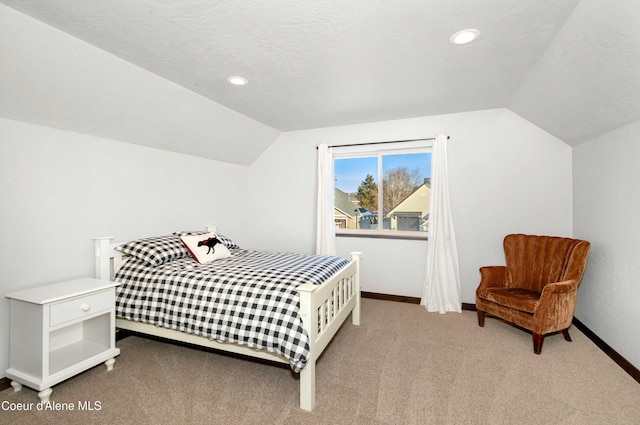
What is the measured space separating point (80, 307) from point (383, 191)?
11.5ft

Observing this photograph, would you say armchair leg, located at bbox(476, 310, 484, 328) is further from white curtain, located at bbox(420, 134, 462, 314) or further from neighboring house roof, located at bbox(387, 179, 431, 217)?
neighboring house roof, located at bbox(387, 179, 431, 217)

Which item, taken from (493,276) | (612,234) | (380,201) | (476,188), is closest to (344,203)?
(380,201)

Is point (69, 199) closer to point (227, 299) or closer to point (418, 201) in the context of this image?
point (227, 299)

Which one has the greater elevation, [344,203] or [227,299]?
[344,203]

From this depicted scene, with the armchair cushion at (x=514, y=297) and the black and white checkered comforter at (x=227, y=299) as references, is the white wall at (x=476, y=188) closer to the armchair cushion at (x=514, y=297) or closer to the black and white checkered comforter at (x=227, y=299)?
the armchair cushion at (x=514, y=297)

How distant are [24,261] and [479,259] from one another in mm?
4402

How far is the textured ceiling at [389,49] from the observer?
5.41 feet

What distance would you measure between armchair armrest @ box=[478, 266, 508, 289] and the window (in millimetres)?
912

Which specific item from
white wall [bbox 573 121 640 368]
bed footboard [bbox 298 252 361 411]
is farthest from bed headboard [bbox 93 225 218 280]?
white wall [bbox 573 121 640 368]

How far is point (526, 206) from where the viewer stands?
11.1 feet

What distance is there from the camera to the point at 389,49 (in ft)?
6.97

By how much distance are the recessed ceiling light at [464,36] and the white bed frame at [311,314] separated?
1.94 metres

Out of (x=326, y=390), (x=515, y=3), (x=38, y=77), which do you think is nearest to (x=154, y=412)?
(x=326, y=390)

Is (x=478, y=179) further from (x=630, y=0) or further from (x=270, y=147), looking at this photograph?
(x=270, y=147)
